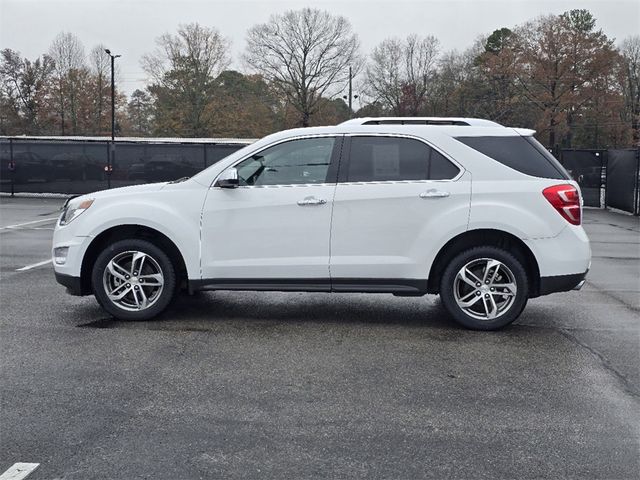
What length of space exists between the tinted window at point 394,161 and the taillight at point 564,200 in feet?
2.79

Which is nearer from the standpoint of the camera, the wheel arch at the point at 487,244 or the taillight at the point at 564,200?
the taillight at the point at 564,200

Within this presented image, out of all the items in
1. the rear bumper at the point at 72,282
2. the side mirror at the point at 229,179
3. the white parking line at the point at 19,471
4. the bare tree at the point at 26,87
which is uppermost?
the bare tree at the point at 26,87

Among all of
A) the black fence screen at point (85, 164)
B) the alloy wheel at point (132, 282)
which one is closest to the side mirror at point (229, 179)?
the alloy wheel at point (132, 282)

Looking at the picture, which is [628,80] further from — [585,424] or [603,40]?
[585,424]

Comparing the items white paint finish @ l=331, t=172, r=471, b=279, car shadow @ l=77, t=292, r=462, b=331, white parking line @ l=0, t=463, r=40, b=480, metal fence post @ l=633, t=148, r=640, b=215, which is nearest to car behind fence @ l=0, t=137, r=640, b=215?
metal fence post @ l=633, t=148, r=640, b=215

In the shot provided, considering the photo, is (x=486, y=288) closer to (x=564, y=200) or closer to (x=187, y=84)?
(x=564, y=200)

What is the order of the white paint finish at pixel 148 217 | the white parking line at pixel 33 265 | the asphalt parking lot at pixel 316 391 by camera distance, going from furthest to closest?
the white parking line at pixel 33 265, the white paint finish at pixel 148 217, the asphalt parking lot at pixel 316 391

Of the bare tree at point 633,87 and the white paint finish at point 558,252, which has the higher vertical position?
the bare tree at point 633,87

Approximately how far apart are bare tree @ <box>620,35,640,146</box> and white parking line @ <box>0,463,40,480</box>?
6760cm

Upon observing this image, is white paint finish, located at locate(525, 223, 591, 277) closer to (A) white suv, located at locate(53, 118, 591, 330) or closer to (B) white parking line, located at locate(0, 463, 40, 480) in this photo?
(A) white suv, located at locate(53, 118, 591, 330)

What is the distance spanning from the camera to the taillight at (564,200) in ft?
19.4

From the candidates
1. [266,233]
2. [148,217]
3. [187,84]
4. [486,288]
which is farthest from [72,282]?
[187,84]

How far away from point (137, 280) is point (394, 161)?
A: 263cm

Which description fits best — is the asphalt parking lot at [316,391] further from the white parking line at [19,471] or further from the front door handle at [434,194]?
the front door handle at [434,194]
